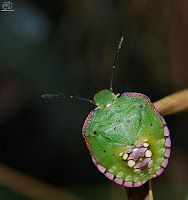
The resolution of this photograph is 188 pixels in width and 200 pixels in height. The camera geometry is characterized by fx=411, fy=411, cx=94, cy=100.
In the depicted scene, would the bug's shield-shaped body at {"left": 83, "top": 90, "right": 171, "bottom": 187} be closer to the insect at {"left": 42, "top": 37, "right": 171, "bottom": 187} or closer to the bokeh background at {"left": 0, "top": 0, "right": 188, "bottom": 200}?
the insect at {"left": 42, "top": 37, "right": 171, "bottom": 187}

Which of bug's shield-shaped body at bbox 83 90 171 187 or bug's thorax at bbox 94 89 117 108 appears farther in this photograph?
bug's thorax at bbox 94 89 117 108

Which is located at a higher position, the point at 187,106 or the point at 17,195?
the point at 187,106

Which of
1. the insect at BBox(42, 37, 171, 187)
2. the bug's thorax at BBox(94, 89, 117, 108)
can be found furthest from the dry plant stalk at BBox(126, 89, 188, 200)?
the bug's thorax at BBox(94, 89, 117, 108)

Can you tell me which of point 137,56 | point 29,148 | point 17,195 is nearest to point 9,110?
point 29,148

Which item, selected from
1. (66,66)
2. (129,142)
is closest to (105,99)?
(129,142)

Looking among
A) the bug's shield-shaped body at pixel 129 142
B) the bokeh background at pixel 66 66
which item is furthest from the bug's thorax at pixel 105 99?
the bokeh background at pixel 66 66

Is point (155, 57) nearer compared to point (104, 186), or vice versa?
point (104, 186)

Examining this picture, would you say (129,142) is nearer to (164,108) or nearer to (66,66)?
(164,108)

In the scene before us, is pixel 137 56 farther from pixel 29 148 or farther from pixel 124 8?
pixel 29 148
